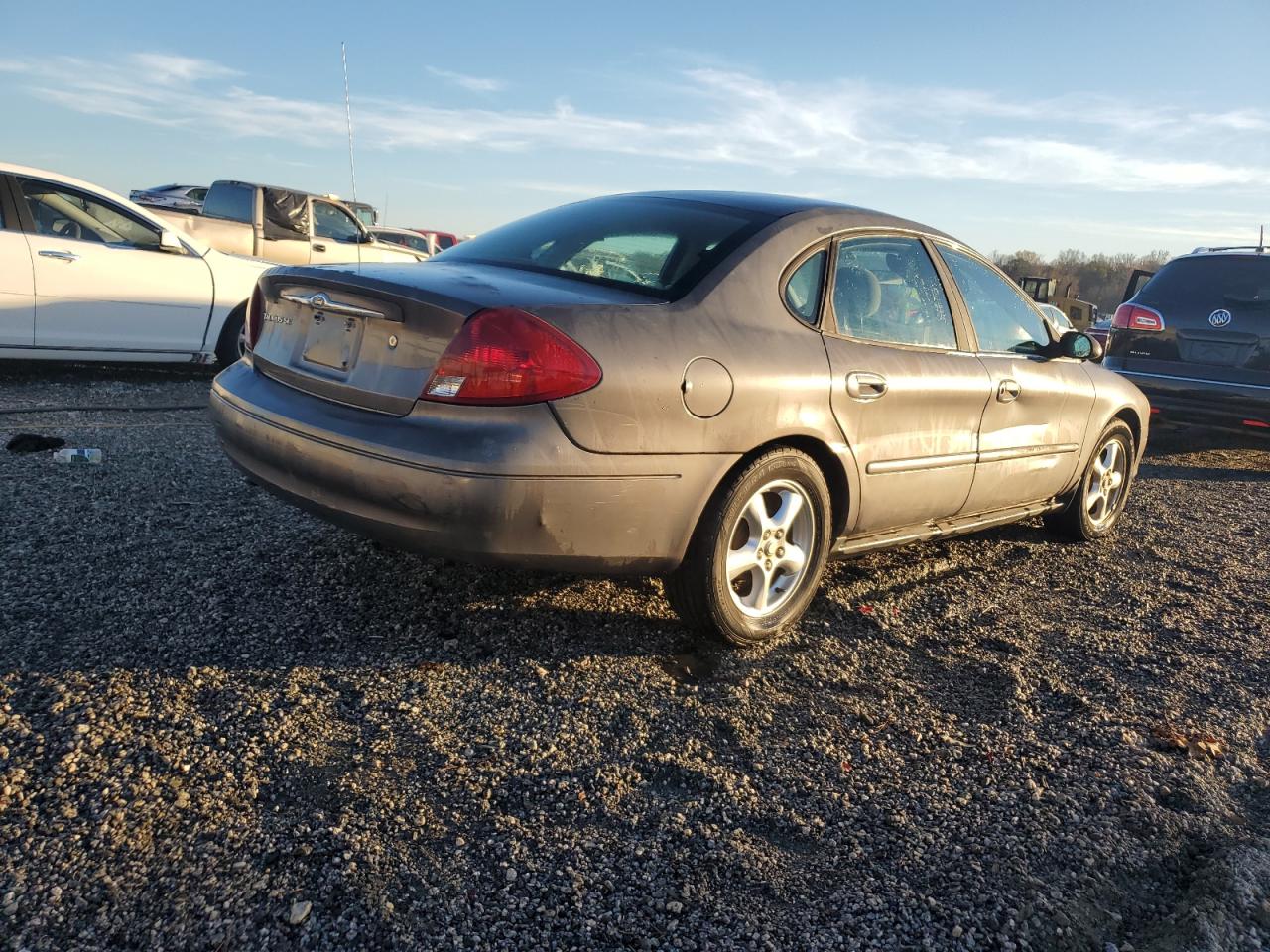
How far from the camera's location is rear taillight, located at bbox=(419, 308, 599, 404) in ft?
8.39

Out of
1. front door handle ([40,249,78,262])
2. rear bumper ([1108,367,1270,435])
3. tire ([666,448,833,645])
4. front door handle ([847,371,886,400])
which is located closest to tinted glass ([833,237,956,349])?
front door handle ([847,371,886,400])

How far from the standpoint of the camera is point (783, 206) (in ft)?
11.5

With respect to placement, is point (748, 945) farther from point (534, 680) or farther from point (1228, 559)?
point (1228, 559)

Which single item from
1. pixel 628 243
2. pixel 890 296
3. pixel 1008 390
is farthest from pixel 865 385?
pixel 1008 390

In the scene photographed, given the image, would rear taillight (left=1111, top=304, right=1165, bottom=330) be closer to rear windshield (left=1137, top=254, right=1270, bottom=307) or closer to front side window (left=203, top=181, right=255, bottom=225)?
rear windshield (left=1137, top=254, right=1270, bottom=307)

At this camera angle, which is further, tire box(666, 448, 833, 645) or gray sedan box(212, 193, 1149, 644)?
tire box(666, 448, 833, 645)

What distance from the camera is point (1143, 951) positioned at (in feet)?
6.20

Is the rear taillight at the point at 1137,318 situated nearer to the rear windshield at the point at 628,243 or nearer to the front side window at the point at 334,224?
the rear windshield at the point at 628,243

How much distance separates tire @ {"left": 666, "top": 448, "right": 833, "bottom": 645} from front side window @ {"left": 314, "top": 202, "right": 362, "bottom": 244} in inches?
375

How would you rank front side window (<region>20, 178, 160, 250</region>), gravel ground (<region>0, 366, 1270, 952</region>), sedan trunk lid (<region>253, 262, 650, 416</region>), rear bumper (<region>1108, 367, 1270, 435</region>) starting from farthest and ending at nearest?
rear bumper (<region>1108, 367, 1270, 435</region>) → front side window (<region>20, 178, 160, 250</region>) → sedan trunk lid (<region>253, 262, 650, 416</region>) → gravel ground (<region>0, 366, 1270, 952</region>)

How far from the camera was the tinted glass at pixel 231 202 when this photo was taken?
1074 cm

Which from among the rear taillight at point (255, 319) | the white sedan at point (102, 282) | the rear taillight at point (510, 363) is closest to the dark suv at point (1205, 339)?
the rear taillight at point (510, 363)

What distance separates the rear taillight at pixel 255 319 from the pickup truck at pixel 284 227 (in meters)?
7.07

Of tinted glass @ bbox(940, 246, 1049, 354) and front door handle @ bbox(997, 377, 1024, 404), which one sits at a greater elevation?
tinted glass @ bbox(940, 246, 1049, 354)
